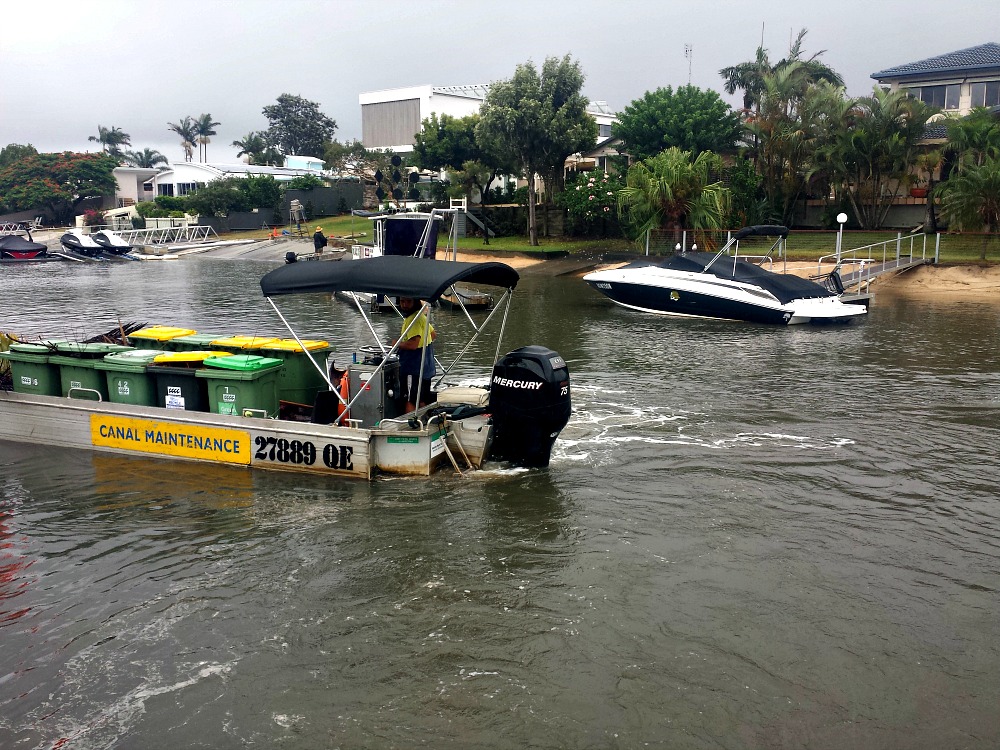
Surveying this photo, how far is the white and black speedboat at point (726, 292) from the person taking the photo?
24.7m

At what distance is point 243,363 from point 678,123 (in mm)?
35667

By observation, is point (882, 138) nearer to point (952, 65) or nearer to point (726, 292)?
point (952, 65)

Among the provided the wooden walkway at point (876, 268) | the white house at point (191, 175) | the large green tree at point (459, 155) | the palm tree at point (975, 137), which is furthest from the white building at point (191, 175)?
the wooden walkway at point (876, 268)

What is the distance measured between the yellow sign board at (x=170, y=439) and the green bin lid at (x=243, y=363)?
2.59ft

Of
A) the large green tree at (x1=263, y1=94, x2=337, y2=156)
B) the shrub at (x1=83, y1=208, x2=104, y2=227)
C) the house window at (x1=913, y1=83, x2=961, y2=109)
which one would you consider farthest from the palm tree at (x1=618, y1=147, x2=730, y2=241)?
the large green tree at (x1=263, y1=94, x2=337, y2=156)

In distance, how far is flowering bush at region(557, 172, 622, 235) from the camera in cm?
4328

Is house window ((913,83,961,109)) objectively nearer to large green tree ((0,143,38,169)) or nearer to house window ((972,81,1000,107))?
house window ((972,81,1000,107))

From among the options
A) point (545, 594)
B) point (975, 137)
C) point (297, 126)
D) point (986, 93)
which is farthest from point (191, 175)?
point (545, 594)

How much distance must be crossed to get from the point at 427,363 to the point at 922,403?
8.62 metres

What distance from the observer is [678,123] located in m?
42.9

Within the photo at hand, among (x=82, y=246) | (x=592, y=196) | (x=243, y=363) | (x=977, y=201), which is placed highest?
(x=592, y=196)

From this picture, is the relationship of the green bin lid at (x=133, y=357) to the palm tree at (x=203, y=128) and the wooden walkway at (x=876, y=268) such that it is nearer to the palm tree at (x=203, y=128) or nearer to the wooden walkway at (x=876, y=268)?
the wooden walkway at (x=876, y=268)

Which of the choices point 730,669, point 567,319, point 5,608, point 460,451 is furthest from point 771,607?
point 567,319

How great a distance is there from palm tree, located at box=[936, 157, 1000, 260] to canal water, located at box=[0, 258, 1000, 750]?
21558 millimetres
